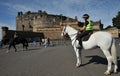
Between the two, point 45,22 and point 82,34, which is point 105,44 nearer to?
point 82,34

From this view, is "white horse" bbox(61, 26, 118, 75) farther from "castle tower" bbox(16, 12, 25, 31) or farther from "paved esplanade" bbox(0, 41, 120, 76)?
"castle tower" bbox(16, 12, 25, 31)

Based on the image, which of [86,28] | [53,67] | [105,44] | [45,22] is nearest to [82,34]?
[86,28]

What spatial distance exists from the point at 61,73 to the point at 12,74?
2.15 metres

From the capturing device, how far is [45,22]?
80.2 m

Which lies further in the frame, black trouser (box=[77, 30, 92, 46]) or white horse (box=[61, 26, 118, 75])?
black trouser (box=[77, 30, 92, 46])

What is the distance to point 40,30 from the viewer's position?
6706 cm

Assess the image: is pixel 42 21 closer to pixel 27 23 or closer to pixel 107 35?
pixel 27 23

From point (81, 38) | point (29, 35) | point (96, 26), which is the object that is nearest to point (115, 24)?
point (96, 26)

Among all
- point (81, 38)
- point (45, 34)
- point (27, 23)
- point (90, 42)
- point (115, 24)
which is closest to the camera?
point (90, 42)

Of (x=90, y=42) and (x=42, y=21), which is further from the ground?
(x=42, y=21)

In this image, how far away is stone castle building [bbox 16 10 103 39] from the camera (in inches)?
2584

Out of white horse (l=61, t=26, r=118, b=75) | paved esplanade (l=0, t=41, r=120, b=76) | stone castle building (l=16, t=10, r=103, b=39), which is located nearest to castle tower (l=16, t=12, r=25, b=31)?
stone castle building (l=16, t=10, r=103, b=39)

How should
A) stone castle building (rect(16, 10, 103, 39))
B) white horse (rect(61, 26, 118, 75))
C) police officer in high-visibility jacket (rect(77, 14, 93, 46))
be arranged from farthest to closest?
stone castle building (rect(16, 10, 103, 39)) → police officer in high-visibility jacket (rect(77, 14, 93, 46)) → white horse (rect(61, 26, 118, 75))

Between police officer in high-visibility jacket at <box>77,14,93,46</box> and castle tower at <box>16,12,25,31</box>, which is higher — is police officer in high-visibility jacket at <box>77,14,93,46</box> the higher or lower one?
the lower one
